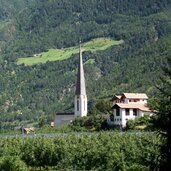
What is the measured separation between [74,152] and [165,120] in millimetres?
47957

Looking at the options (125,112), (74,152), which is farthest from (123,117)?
(74,152)

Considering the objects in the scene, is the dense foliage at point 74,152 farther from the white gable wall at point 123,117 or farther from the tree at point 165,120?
the tree at point 165,120

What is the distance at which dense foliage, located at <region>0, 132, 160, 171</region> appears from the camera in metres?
→ 73.7

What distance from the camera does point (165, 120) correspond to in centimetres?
3344

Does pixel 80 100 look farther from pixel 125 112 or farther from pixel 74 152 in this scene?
pixel 74 152

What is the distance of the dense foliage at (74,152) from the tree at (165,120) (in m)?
34.5

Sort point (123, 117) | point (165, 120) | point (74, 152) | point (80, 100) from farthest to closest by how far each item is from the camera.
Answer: point (80, 100) → point (123, 117) → point (74, 152) → point (165, 120)

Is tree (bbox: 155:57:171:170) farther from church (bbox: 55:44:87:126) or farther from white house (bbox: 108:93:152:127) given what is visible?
church (bbox: 55:44:87:126)

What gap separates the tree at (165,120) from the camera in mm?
33188

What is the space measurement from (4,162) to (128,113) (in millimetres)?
61183

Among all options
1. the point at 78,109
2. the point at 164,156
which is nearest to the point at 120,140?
the point at 164,156

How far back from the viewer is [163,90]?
33.5m

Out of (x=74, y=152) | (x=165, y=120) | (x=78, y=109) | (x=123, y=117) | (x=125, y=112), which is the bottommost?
(x=74, y=152)

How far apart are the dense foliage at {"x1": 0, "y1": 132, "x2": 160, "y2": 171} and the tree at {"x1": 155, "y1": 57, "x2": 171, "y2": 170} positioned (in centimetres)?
3446
